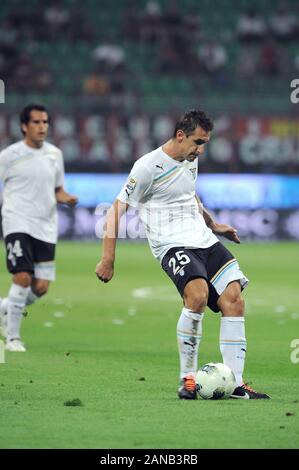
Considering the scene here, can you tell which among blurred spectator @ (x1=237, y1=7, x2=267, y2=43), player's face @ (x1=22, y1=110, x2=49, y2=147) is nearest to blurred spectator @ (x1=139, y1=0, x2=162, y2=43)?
blurred spectator @ (x1=237, y1=7, x2=267, y2=43)

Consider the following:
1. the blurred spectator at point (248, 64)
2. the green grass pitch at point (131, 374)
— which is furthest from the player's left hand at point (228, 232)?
the blurred spectator at point (248, 64)

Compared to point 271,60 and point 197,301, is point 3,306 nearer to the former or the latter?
point 197,301

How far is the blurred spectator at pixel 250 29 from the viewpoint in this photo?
36.6 metres

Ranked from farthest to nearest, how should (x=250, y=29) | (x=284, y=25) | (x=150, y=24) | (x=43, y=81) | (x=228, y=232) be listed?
(x=284, y=25), (x=250, y=29), (x=150, y=24), (x=43, y=81), (x=228, y=232)

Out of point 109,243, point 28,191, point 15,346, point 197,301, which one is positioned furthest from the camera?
point 28,191

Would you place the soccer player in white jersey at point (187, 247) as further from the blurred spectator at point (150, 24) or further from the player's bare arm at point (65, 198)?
the blurred spectator at point (150, 24)

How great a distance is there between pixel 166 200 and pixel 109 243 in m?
0.61

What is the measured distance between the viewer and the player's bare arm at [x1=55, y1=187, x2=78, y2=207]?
12.5 metres

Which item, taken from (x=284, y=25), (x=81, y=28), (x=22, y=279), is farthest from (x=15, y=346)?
(x=284, y=25)

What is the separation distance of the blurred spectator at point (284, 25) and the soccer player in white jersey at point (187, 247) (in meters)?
28.2

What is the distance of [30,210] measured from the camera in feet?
41.0

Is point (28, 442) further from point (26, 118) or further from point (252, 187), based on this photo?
point (252, 187)

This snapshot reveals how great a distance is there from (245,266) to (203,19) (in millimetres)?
14093

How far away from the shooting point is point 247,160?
32.3 metres
